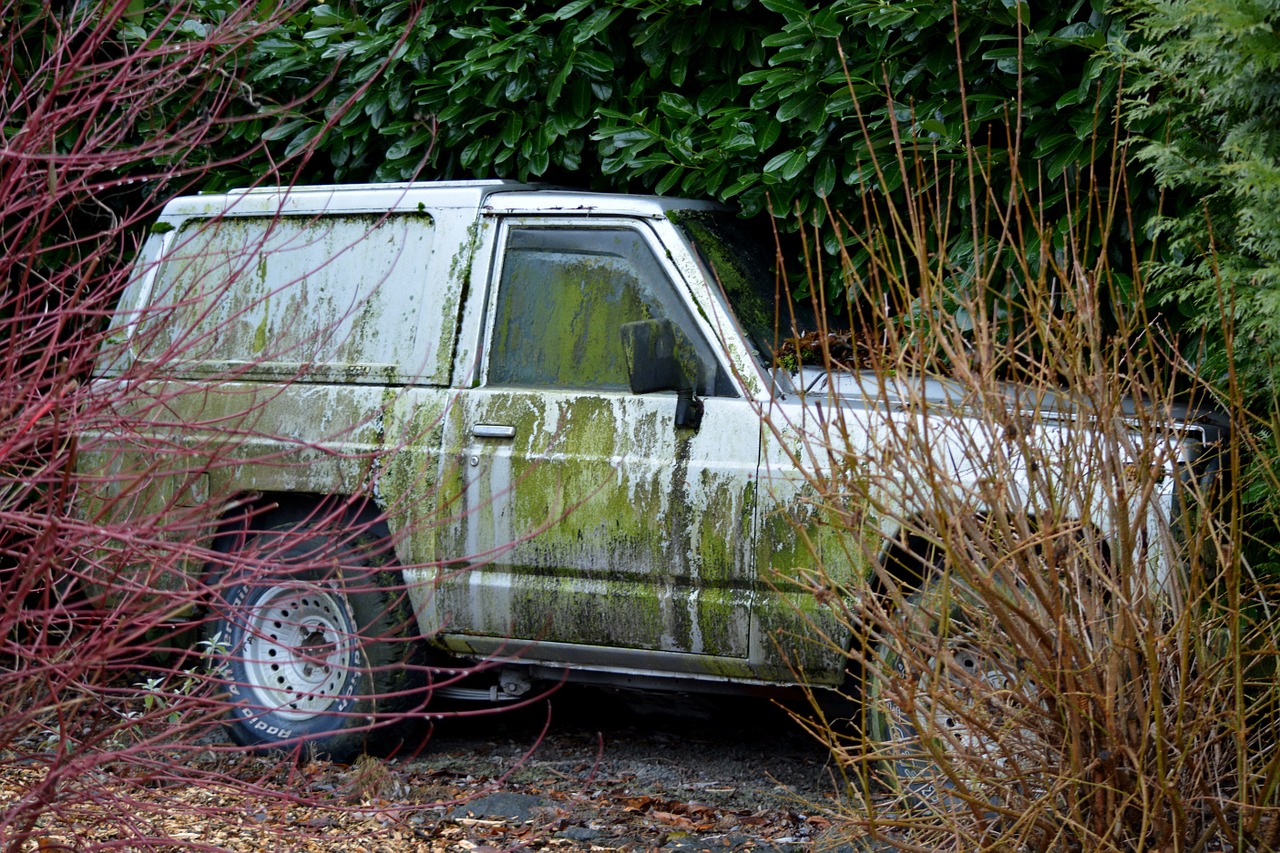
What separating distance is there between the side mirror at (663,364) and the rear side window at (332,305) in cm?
90

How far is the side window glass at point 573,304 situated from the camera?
5.11 metres

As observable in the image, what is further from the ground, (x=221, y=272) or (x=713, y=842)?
(x=221, y=272)

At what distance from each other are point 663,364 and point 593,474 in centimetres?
50

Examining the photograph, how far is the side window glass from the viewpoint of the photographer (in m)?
5.11

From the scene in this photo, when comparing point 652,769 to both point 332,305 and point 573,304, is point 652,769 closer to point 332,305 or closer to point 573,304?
point 573,304

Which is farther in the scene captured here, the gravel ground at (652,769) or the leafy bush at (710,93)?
the leafy bush at (710,93)

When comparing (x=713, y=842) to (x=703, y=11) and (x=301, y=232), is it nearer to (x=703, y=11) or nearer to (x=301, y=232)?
(x=301, y=232)

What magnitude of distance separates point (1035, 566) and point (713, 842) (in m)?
1.88

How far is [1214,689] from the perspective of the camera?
3240 mm

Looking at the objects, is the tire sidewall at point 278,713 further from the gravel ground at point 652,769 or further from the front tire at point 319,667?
the gravel ground at point 652,769

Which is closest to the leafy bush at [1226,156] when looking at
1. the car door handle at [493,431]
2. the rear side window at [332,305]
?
the car door handle at [493,431]

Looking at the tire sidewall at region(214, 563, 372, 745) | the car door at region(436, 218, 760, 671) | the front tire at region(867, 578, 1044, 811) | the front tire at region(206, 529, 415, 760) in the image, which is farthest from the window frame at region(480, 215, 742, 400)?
the front tire at region(867, 578, 1044, 811)

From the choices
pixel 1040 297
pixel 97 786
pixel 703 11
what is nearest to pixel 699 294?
pixel 703 11

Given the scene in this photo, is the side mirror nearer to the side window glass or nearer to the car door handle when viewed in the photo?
the side window glass
